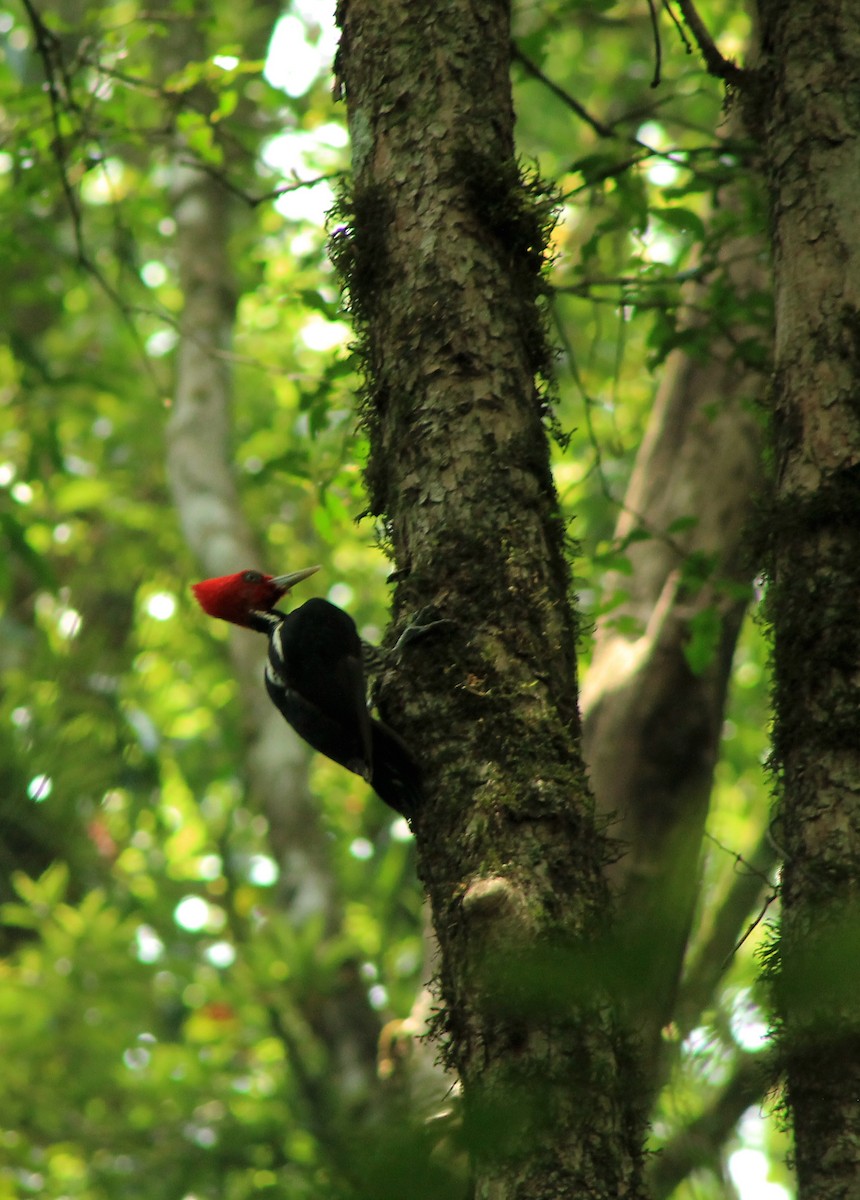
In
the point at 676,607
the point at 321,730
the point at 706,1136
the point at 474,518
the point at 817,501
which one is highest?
the point at 676,607

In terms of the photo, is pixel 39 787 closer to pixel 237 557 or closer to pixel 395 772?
pixel 395 772

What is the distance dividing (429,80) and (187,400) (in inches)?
192

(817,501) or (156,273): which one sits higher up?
(156,273)

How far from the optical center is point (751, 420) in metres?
5.41

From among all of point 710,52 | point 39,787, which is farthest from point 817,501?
point 39,787

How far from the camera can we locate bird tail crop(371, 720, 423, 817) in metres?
2.55

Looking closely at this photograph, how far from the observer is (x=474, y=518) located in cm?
267

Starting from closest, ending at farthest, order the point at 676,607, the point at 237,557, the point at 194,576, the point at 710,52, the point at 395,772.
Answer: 1. the point at 395,772
2. the point at 710,52
3. the point at 676,607
4. the point at 237,557
5. the point at 194,576

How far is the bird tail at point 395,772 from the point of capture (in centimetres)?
255

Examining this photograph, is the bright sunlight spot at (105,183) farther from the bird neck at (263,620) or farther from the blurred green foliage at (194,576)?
the bird neck at (263,620)

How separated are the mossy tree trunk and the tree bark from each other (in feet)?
1.31

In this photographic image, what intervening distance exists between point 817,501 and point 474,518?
70cm

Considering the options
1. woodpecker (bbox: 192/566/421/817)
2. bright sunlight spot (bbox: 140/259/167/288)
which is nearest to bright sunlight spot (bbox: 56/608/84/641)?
woodpecker (bbox: 192/566/421/817)

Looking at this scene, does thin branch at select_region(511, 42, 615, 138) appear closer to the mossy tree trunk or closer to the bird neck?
the mossy tree trunk
